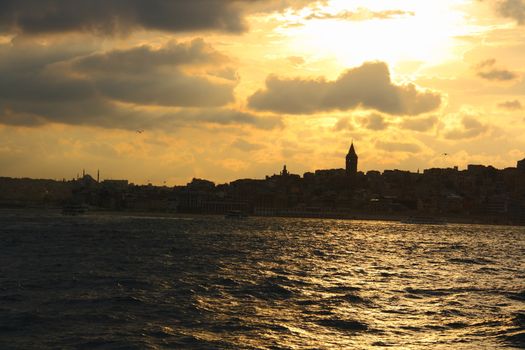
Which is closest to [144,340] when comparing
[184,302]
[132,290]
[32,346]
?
[32,346]

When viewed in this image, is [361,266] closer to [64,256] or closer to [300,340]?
[64,256]

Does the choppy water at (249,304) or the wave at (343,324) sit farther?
the wave at (343,324)

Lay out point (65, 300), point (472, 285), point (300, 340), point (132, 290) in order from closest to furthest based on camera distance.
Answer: point (300, 340), point (65, 300), point (132, 290), point (472, 285)

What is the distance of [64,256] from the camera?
6812 cm

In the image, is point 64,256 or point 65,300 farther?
point 64,256

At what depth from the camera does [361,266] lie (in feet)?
224

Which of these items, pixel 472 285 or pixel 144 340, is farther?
pixel 472 285

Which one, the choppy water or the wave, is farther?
the wave

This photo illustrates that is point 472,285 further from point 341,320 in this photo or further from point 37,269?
point 37,269

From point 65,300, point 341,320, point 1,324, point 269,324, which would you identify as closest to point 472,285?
point 341,320

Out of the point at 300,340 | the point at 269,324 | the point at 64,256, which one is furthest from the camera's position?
the point at 64,256

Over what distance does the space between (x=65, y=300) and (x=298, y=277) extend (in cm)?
2161

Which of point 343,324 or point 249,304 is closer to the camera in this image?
point 343,324

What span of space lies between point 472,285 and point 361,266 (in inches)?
651
